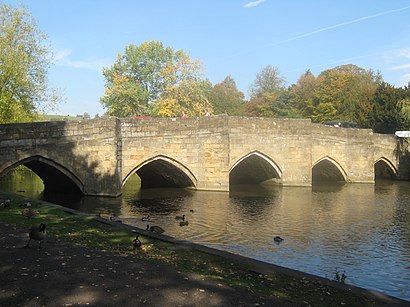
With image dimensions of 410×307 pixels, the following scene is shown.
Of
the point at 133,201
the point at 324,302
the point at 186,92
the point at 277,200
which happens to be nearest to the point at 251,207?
the point at 277,200

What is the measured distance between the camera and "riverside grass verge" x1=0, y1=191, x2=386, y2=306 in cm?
695

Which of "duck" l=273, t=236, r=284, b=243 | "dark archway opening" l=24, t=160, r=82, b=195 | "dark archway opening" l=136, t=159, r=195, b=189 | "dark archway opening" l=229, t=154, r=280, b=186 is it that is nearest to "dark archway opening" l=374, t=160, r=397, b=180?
"dark archway opening" l=229, t=154, r=280, b=186

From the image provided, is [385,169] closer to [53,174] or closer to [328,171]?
[328,171]

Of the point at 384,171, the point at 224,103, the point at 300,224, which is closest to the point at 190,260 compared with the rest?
the point at 300,224

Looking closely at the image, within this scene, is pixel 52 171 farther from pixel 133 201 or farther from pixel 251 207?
pixel 251 207

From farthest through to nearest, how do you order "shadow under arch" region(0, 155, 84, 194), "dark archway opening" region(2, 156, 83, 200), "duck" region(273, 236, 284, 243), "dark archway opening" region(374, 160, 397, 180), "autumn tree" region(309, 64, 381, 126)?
"autumn tree" region(309, 64, 381, 126), "dark archway opening" region(374, 160, 397, 180), "dark archway opening" region(2, 156, 83, 200), "shadow under arch" region(0, 155, 84, 194), "duck" region(273, 236, 284, 243)

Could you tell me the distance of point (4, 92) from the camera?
85.8 ft

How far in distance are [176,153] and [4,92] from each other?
37.6 feet

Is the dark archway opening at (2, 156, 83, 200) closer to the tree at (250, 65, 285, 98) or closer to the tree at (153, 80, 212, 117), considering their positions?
the tree at (153, 80, 212, 117)

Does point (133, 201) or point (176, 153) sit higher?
point (176, 153)

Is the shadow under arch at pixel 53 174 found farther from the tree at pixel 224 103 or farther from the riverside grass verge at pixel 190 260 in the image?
the tree at pixel 224 103

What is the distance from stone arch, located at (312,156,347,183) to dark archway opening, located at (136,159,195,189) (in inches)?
425

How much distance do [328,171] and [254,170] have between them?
7.59m

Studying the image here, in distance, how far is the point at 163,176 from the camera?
2944cm
